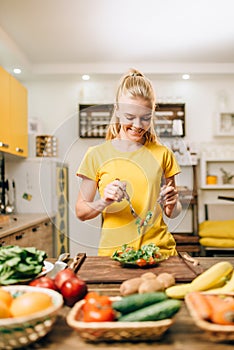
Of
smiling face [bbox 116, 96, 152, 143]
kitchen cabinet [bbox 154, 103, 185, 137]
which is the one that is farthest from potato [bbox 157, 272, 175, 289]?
kitchen cabinet [bbox 154, 103, 185, 137]

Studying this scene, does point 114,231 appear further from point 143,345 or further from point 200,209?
point 200,209

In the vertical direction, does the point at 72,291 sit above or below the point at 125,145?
below

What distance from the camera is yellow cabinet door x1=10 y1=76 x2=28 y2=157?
4.30 m

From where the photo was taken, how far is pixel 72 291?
1.12 meters

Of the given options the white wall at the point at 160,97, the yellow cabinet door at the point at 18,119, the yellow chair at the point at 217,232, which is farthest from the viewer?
the white wall at the point at 160,97

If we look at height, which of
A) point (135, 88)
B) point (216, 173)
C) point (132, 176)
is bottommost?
point (216, 173)

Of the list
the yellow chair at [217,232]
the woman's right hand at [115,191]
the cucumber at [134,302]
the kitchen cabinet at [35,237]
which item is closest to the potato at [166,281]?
the cucumber at [134,302]

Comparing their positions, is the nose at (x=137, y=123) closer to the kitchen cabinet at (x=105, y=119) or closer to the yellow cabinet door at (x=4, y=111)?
the yellow cabinet door at (x=4, y=111)

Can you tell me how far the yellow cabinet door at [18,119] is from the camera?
430 centimetres

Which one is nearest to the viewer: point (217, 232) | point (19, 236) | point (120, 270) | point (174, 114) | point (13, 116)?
point (120, 270)

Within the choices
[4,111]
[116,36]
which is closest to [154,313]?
[4,111]

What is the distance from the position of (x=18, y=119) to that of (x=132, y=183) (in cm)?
306

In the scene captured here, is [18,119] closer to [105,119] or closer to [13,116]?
[13,116]

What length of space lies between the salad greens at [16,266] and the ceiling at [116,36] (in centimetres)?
264
